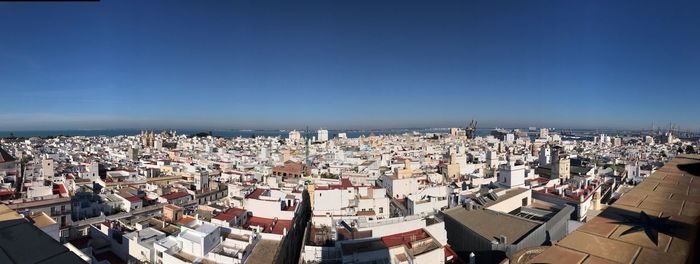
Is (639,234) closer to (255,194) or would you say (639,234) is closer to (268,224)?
(268,224)

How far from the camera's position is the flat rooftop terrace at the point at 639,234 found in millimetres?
837

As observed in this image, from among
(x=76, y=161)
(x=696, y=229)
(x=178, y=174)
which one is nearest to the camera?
(x=696, y=229)

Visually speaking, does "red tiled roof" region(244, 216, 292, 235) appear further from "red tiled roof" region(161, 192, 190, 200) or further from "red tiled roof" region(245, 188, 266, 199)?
"red tiled roof" region(161, 192, 190, 200)

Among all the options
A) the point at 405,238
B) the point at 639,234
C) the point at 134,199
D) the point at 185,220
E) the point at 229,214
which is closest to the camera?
the point at 639,234

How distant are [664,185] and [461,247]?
20.5 ft

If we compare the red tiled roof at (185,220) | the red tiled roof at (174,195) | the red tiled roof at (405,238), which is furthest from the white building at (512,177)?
the red tiled roof at (174,195)

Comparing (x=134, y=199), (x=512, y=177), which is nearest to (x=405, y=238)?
(x=512, y=177)

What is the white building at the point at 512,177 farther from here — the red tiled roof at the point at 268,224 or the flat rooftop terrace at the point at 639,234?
the flat rooftop terrace at the point at 639,234

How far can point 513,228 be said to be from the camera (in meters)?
6.88

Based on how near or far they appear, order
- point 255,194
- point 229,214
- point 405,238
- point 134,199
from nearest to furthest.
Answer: point 405,238
point 229,214
point 255,194
point 134,199

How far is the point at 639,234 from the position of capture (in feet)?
3.13

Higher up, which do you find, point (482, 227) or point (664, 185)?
point (664, 185)

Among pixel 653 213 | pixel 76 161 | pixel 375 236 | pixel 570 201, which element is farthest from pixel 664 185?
pixel 76 161

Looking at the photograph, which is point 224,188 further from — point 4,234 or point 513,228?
point 4,234
